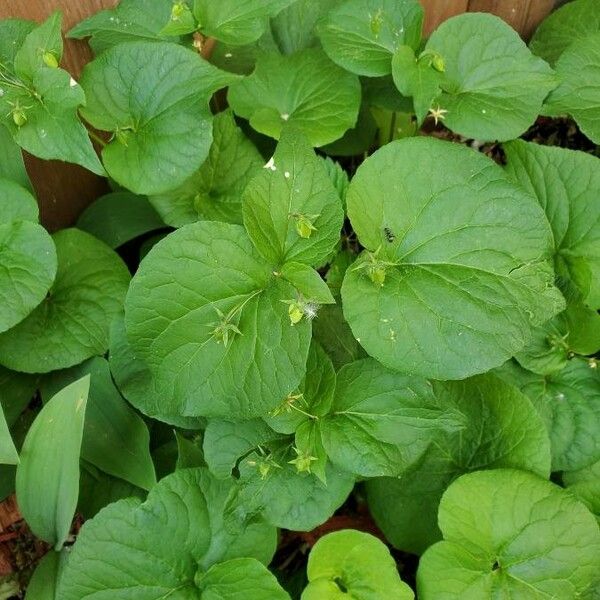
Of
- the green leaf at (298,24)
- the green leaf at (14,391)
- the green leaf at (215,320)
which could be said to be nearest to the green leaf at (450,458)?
the green leaf at (215,320)

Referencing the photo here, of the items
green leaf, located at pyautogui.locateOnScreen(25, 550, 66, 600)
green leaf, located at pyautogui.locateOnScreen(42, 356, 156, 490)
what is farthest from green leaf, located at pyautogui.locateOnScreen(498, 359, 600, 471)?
green leaf, located at pyautogui.locateOnScreen(25, 550, 66, 600)

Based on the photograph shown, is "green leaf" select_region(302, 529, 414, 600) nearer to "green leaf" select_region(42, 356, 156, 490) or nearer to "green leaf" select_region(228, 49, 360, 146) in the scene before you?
"green leaf" select_region(42, 356, 156, 490)

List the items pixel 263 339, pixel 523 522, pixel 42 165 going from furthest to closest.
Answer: pixel 42 165 → pixel 523 522 → pixel 263 339

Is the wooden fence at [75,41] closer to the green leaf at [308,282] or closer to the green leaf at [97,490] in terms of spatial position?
the green leaf at [97,490]

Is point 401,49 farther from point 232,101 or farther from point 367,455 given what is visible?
point 367,455

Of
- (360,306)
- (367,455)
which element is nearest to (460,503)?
(367,455)

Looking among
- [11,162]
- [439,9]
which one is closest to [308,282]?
[11,162]
